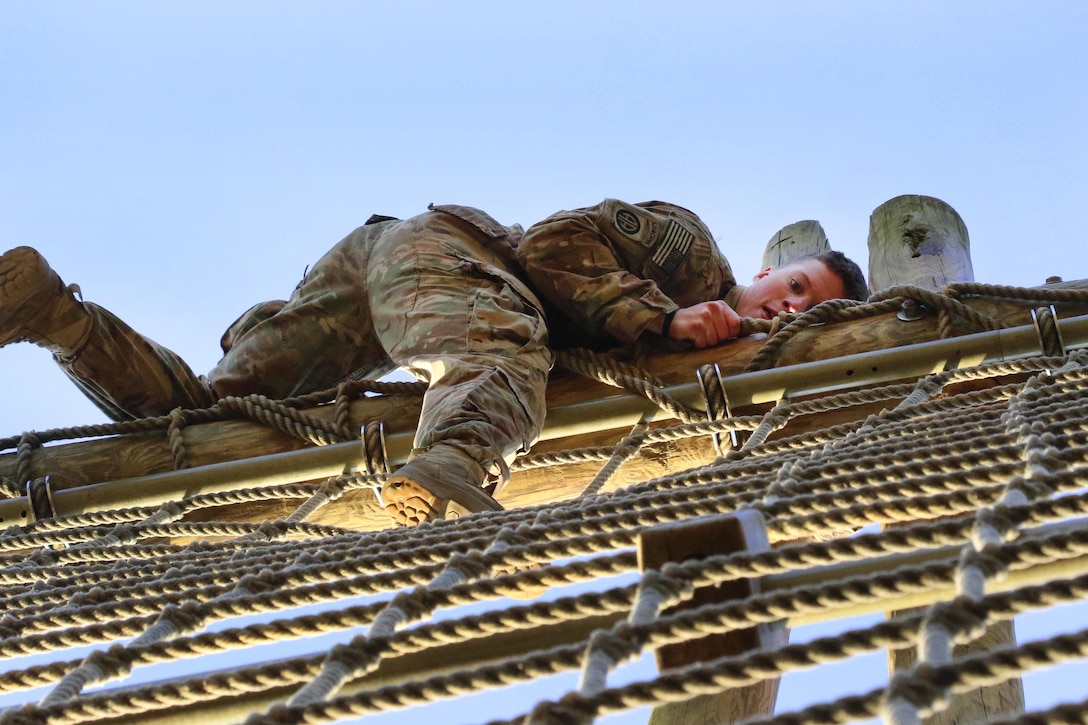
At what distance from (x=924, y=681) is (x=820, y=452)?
42.1 inches

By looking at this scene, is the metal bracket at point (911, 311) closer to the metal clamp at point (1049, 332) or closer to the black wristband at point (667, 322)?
the metal clamp at point (1049, 332)

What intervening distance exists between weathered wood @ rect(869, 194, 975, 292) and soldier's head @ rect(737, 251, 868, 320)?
114 mm

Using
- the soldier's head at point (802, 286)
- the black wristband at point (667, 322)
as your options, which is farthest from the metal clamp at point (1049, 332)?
the black wristband at point (667, 322)

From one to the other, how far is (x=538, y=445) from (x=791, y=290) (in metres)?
0.77

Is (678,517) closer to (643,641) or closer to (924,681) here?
(643,641)

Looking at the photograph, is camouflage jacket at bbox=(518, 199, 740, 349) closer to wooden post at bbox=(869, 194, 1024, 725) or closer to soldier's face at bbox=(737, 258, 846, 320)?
soldier's face at bbox=(737, 258, 846, 320)

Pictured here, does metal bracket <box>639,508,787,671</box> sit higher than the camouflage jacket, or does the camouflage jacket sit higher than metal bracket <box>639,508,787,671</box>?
the camouflage jacket

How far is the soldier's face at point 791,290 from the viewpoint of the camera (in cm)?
329

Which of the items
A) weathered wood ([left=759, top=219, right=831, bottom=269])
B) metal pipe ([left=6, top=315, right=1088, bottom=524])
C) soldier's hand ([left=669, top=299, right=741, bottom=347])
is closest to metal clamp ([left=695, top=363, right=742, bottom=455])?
metal pipe ([left=6, top=315, right=1088, bottom=524])

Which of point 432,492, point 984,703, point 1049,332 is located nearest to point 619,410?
point 432,492

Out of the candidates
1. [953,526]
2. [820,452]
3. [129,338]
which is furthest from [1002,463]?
[129,338]

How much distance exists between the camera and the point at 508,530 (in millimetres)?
1724

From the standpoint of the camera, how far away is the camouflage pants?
2.87 m

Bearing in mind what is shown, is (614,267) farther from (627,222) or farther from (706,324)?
(706,324)
